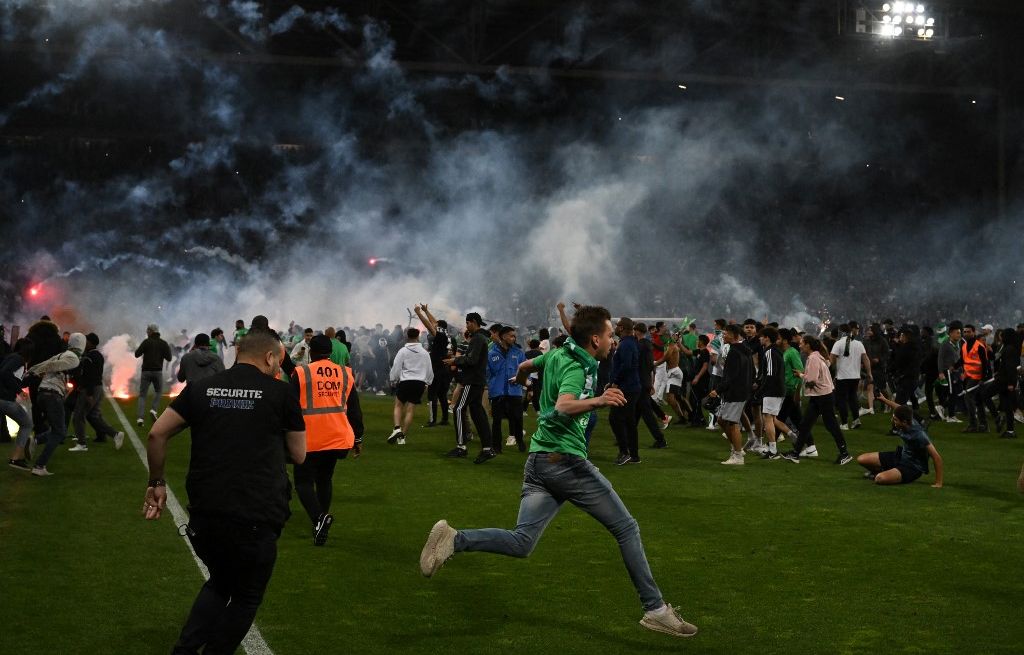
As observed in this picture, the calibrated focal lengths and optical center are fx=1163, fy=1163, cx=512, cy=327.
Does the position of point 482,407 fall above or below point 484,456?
above

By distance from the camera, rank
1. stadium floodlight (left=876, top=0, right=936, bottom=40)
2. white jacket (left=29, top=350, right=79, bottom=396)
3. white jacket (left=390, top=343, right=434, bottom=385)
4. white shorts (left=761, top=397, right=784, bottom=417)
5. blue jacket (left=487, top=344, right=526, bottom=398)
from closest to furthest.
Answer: white jacket (left=29, top=350, right=79, bottom=396), white shorts (left=761, top=397, right=784, bottom=417), blue jacket (left=487, top=344, right=526, bottom=398), white jacket (left=390, top=343, right=434, bottom=385), stadium floodlight (left=876, top=0, right=936, bottom=40)

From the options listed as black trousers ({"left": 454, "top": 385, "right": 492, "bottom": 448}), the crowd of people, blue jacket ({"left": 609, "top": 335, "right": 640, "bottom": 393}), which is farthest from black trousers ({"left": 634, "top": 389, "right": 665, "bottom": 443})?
black trousers ({"left": 454, "top": 385, "right": 492, "bottom": 448})

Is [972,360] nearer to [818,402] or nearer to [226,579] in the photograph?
[818,402]

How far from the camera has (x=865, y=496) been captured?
10945 mm

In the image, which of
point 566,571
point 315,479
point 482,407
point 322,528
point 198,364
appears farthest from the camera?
point 482,407

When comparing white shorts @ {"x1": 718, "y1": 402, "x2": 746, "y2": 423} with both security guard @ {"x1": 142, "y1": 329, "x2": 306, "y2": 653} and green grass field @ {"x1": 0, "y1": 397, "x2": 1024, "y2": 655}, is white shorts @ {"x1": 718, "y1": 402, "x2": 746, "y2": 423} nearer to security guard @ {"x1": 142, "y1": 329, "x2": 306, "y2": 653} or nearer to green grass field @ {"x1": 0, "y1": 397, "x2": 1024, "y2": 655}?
green grass field @ {"x1": 0, "y1": 397, "x2": 1024, "y2": 655}

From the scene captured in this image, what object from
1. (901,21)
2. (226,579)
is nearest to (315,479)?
(226,579)

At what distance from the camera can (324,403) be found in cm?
841

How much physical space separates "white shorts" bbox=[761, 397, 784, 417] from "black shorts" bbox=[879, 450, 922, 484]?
204 cm

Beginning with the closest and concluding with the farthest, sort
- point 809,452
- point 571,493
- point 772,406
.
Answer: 1. point 571,493
2. point 772,406
3. point 809,452

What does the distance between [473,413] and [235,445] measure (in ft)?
31.6

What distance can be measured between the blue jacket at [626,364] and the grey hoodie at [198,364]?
4.54 m

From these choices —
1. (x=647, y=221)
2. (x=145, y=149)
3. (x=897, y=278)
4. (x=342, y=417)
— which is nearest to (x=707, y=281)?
(x=647, y=221)

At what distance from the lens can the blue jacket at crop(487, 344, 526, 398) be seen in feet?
48.0
